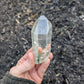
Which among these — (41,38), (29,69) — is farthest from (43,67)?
(41,38)

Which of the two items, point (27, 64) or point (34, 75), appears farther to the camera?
point (34, 75)

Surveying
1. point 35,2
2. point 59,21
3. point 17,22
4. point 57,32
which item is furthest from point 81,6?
point 17,22

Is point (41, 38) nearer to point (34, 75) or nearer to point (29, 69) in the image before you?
point (29, 69)

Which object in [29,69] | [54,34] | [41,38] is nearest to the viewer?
[41,38]

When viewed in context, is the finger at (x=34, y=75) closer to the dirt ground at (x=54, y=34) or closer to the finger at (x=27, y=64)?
the finger at (x=27, y=64)

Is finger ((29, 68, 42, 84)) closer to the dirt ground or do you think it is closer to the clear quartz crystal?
the clear quartz crystal

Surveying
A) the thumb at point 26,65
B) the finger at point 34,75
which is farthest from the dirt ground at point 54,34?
the thumb at point 26,65

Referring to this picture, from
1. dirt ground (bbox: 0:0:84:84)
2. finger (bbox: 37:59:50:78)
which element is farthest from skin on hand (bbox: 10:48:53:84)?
dirt ground (bbox: 0:0:84:84)

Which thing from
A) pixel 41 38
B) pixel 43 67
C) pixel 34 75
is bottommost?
pixel 34 75
